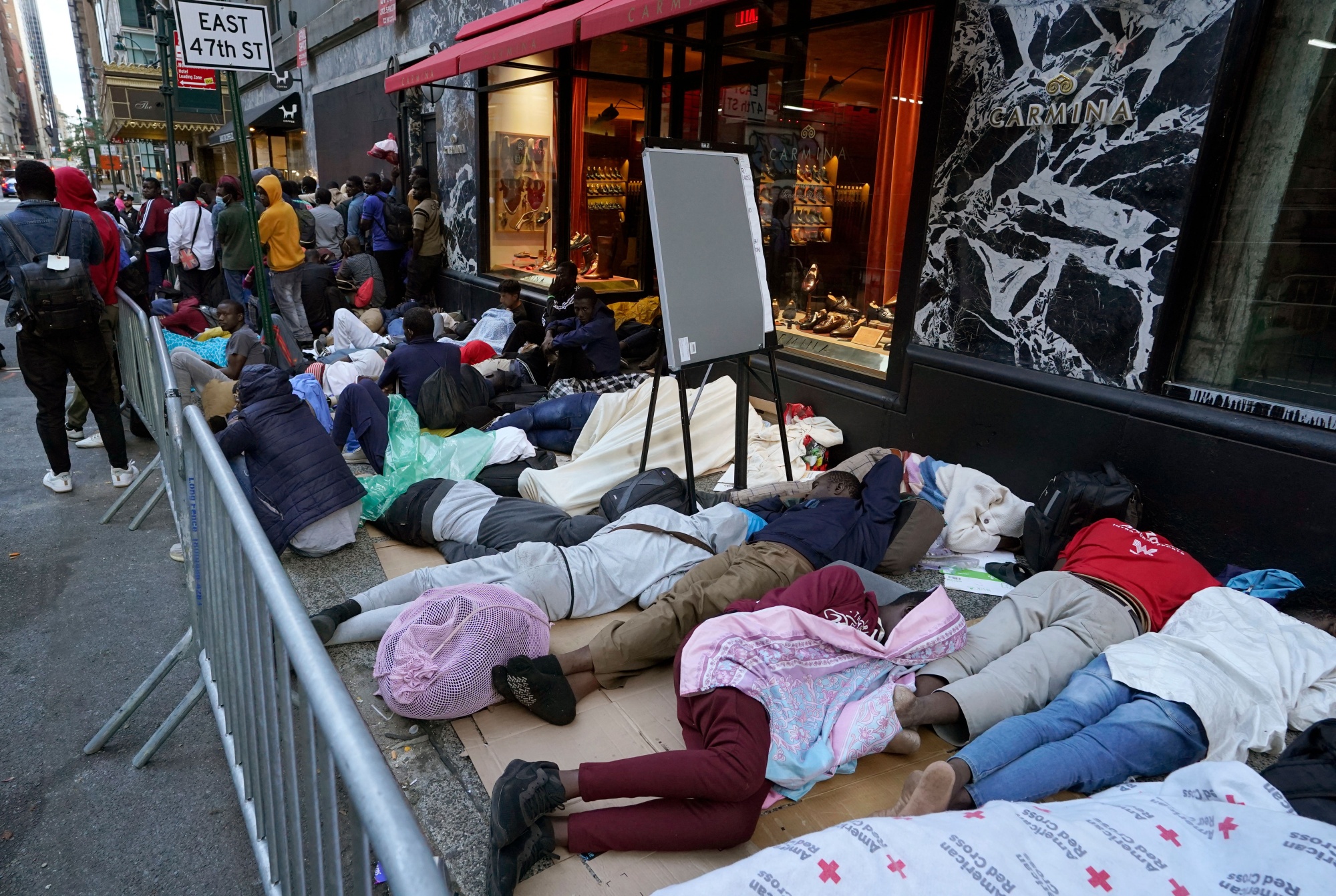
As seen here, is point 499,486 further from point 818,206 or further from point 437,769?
point 818,206

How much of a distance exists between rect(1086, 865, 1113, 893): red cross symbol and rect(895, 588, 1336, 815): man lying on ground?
24.4 inches

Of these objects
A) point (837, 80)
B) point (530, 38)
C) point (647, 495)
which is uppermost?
point (530, 38)

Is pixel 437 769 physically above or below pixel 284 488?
below

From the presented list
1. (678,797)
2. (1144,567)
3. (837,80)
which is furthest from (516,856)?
(837,80)

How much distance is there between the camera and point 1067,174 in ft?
Result: 13.1

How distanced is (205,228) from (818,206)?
7.82m

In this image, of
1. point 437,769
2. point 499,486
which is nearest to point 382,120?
point 499,486

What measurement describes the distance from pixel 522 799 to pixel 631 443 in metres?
2.87

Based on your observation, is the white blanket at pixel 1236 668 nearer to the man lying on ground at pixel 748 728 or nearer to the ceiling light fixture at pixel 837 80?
the man lying on ground at pixel 748 728

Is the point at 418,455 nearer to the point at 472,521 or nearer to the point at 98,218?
the point at 472,521

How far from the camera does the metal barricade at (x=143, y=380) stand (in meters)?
3.80

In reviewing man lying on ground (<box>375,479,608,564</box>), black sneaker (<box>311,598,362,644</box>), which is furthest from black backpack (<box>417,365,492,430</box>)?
black sneaker (<box>311,598,362,644</box>)

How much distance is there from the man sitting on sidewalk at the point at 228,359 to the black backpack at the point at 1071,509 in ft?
13.8

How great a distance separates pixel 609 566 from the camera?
131 inches
